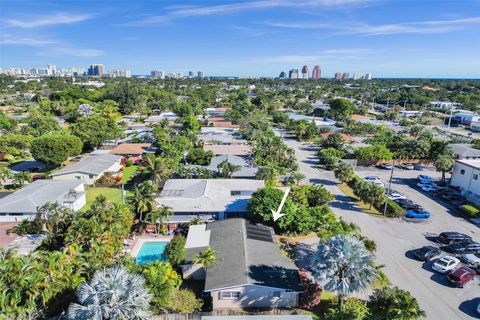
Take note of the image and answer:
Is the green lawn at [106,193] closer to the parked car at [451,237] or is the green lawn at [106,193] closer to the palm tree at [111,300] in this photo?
the palm tree at [111,300]

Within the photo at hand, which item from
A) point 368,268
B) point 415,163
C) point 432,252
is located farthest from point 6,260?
point 415,163

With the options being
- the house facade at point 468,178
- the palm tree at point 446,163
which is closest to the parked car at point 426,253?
the house facade at point 468,178

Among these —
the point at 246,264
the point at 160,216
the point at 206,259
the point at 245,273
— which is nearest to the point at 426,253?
the point at 246,264

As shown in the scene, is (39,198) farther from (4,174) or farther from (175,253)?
(175,253)

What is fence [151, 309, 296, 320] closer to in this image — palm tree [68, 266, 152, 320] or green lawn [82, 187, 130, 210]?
palm tree [68, 266, 152, 320]

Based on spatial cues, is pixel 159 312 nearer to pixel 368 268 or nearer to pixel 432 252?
pixel 368 268

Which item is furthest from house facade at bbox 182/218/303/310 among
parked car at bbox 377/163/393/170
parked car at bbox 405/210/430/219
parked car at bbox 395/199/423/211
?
parked car at bbox 377/163/393/170
